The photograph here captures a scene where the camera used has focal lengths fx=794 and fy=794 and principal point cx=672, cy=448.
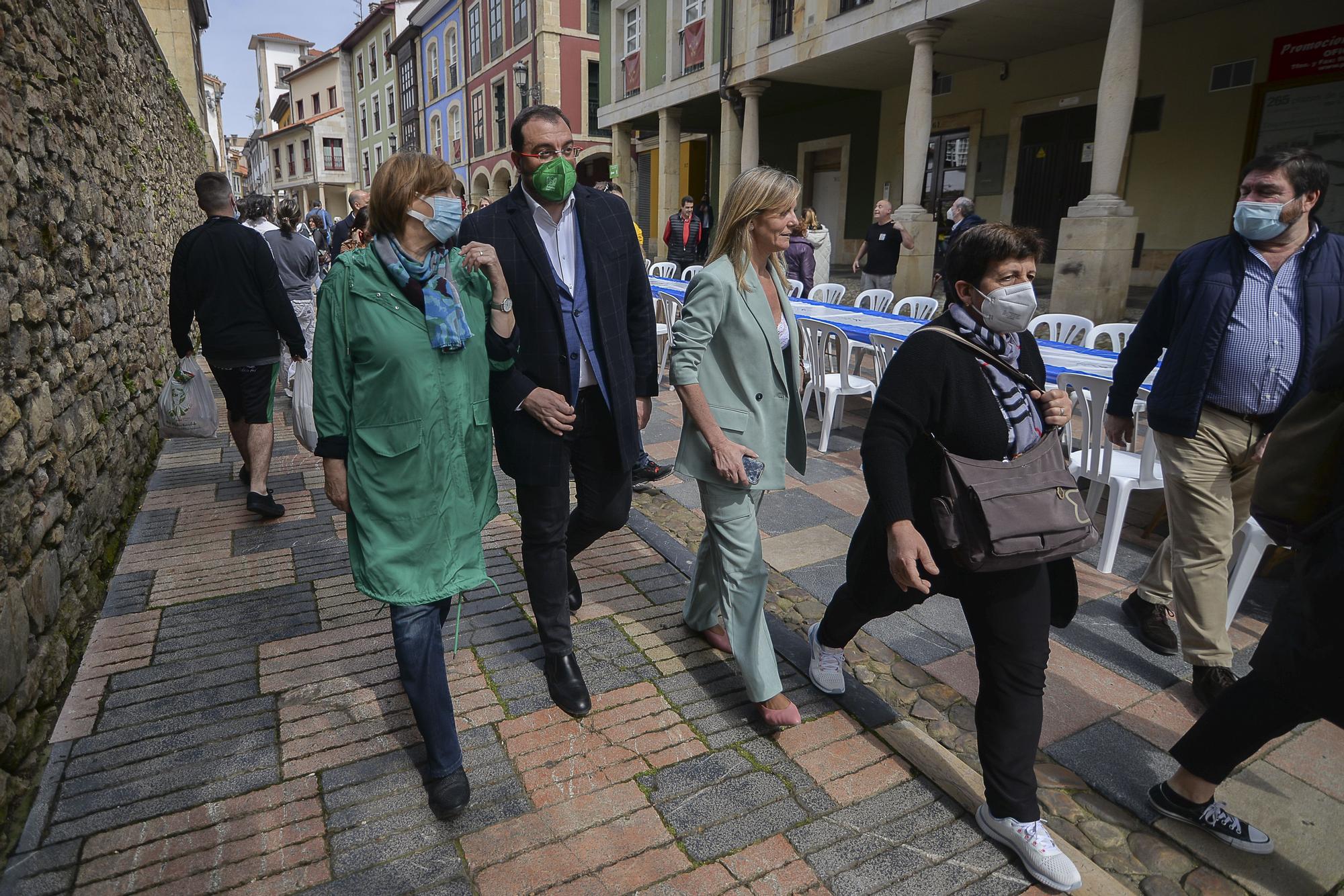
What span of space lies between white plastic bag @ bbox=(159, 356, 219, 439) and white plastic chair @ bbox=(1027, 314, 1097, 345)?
557 centimetres

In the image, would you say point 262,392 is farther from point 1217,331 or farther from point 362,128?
point 362,128

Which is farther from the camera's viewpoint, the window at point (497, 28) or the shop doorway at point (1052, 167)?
the window at point (497, 28)

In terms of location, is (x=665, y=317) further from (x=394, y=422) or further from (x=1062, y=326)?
(x=394, y=422)

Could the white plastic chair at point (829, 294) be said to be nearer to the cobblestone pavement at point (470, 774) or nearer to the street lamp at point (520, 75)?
the cobblestone pavement at point (470, 774)

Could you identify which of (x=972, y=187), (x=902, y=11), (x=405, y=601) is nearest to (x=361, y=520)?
(x=405, y=601)

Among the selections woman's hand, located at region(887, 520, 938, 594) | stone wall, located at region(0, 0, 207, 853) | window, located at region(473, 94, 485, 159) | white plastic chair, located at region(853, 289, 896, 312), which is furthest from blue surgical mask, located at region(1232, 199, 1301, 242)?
window, located at region(473, 94, 485, 159)

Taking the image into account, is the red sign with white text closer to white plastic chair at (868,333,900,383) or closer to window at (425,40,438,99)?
white plastic chair at (868,333,900,383)

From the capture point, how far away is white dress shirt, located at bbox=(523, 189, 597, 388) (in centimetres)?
253

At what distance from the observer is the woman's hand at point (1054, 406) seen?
6.51 ft

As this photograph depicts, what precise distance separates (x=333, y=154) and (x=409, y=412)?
51737mm

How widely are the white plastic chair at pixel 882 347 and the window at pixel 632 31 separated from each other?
1557cm

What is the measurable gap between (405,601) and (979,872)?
1617 millimetres

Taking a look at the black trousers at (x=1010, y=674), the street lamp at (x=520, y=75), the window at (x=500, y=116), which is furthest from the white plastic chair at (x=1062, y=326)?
the window at (x=500, y=116)

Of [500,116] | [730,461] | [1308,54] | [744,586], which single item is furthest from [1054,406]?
[500,116]
